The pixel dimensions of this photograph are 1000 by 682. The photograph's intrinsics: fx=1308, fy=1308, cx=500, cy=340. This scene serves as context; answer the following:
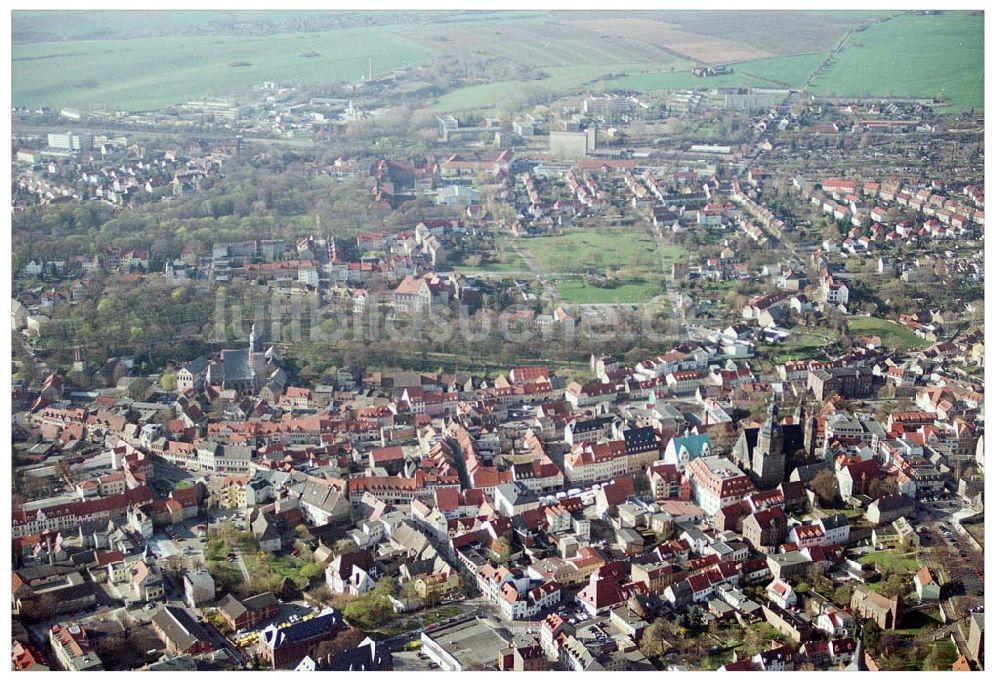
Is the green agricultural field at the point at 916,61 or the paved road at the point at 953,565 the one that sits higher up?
the green agricultural field at the point at 916,61

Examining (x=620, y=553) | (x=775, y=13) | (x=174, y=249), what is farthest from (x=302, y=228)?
(x=775, y=13)

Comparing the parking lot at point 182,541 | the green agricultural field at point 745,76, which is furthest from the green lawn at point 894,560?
the green agricultural field at point 745,76

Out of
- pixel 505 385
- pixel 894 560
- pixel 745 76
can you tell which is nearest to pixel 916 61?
pixel 745 76

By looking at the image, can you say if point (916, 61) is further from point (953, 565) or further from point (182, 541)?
point (182, 541)

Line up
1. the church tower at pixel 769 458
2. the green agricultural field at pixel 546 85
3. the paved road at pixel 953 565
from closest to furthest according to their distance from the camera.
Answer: the paved road at pixel 953 565
the church tower at pixel 769 458
the green agricultural field at pixel 546 85

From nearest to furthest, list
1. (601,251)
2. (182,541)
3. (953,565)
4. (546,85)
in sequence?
(953,565) < (182,541) < (601,251) < (546,85)

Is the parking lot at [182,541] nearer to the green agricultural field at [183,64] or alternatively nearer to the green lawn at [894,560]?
the green lawn at [894,560]

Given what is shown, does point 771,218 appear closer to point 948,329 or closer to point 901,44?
point 948,329
